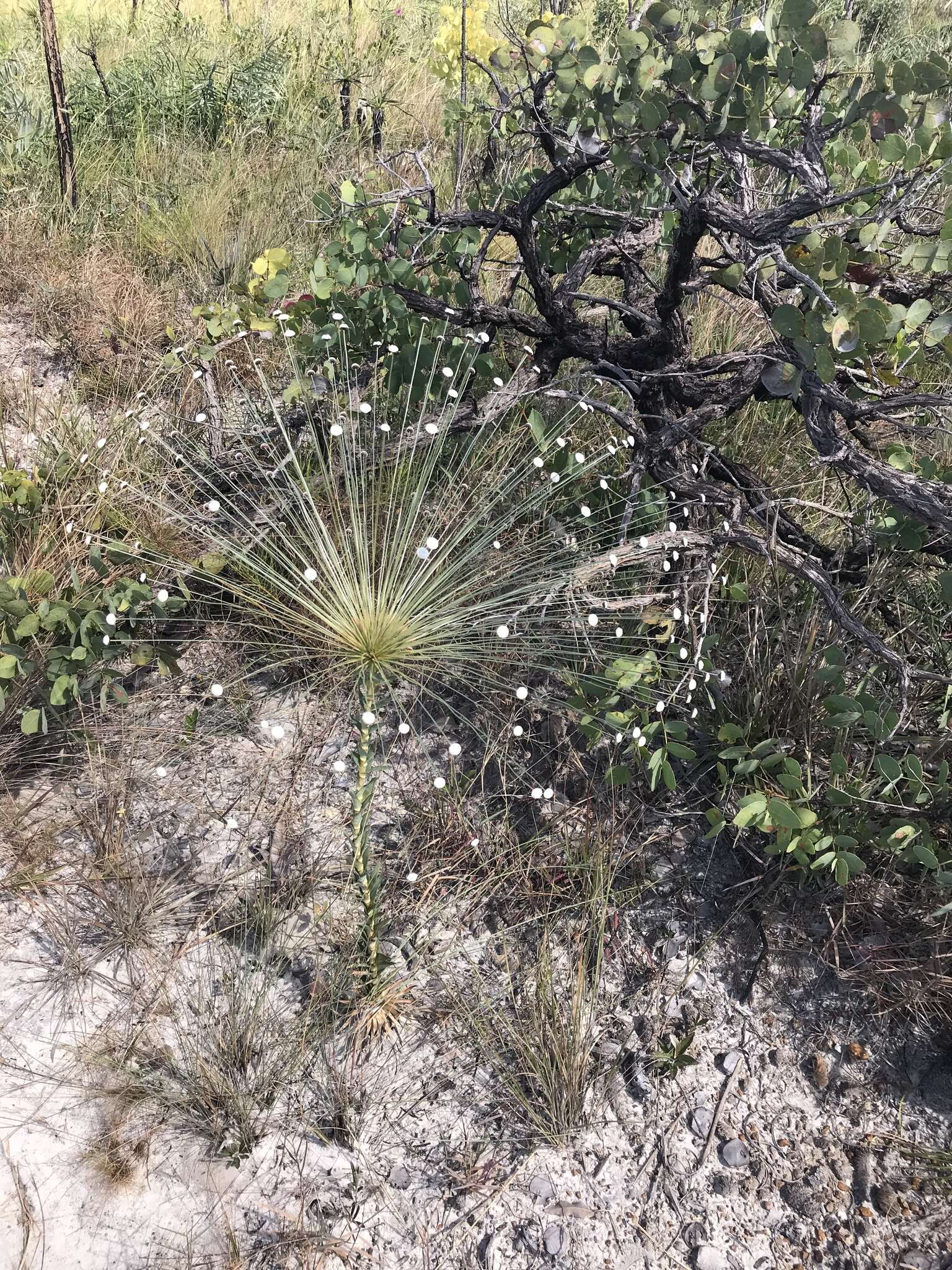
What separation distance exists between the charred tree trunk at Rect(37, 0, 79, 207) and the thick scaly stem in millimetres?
2982

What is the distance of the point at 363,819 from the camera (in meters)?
1.72

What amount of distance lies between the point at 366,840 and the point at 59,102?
3.34m

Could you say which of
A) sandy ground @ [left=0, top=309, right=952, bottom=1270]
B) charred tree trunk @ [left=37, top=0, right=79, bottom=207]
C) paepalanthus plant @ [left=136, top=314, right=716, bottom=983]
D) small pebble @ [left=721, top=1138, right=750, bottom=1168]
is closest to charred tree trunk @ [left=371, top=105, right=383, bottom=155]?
charred tree trunk @ [left=37, top=0, right=79, bottom=207]

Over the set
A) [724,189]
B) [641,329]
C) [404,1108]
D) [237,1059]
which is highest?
[724,189]

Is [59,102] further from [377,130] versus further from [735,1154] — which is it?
[735,1154]

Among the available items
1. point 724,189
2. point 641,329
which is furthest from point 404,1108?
point 724,189

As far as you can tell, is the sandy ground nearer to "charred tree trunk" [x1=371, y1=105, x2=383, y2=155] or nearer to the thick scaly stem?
the thick scaly stem

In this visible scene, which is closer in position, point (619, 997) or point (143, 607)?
point (619, 997)

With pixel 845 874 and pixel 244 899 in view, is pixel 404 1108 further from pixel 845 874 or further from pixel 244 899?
pixel 845 874

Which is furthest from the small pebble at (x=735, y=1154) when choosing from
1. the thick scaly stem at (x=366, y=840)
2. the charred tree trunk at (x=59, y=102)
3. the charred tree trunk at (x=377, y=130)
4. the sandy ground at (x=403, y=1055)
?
the charred tree trunk at (x=377, y=130)

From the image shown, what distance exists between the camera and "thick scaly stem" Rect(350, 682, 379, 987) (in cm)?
168

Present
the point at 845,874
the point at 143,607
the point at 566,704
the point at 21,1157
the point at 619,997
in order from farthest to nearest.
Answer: the point at 143,607 → the point at 566,704 → the point at 619,997 → the point at 845,874 → the point at 21,1157

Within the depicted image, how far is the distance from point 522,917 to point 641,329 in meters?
1.59

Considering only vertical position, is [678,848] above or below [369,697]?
below
